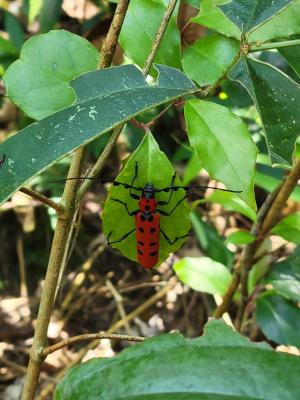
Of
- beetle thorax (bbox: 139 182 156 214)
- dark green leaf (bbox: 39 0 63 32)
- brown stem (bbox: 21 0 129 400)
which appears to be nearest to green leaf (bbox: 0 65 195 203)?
brown stem (bbox: 21 0 129 400)

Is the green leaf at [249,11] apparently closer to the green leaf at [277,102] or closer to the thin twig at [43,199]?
the green leaf at [277,102]

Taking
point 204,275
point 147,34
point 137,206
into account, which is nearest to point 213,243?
point 204,275

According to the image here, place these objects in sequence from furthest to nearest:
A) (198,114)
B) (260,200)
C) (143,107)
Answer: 1. (260,200)
2. (198,114)
3. (143,107)

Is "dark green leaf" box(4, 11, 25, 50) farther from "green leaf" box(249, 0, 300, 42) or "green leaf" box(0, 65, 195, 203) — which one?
"green leaf" box(0, 65, 195, 203)

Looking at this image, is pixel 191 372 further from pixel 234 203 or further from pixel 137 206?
pixel 234 203

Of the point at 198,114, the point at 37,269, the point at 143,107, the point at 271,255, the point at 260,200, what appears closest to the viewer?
the point at 143,107

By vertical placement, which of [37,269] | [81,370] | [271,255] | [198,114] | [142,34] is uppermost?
[142,34]

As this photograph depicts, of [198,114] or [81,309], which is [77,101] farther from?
[81,309]

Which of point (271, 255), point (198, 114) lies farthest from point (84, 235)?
point (198, 114)
